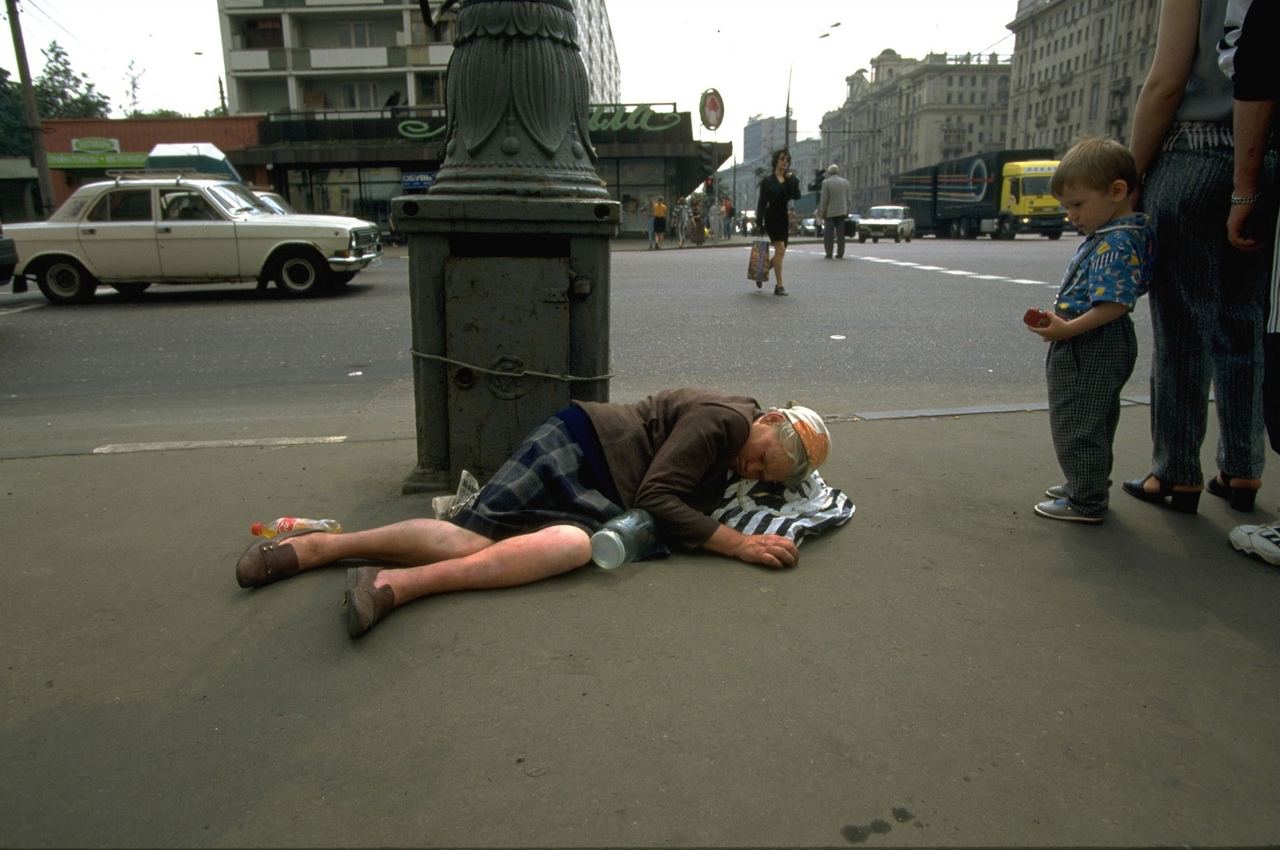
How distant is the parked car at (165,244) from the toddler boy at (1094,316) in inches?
435

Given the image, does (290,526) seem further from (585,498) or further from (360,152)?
(360,152)

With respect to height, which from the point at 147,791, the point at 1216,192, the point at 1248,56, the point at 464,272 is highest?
the point at 1248,56

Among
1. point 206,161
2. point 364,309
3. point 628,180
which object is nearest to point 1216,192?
point 364,309

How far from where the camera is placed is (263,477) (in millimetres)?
3936

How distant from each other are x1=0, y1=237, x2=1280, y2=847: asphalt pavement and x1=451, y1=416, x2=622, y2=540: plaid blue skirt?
0.24 meters

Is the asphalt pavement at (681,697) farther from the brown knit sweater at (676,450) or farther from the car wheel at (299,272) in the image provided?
the car wheel at (299,272)

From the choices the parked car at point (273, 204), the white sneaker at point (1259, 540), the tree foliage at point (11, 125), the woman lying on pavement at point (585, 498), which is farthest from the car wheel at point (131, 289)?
the tree foliage at point (11, 125)

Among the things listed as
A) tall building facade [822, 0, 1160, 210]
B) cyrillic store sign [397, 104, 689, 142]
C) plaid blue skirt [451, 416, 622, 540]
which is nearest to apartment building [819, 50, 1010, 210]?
tall building facade [822, 0, 1160, 210]

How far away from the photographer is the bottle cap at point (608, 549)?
9.00 feet

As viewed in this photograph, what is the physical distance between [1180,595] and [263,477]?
3421mm

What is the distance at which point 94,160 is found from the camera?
40.6 metres

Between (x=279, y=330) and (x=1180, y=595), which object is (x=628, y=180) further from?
(x=1180, y=595)

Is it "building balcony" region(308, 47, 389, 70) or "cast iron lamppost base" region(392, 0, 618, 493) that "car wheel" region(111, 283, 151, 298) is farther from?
"building balcony" region(308, 47, 389, 70)

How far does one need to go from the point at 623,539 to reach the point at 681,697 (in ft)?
2.37
